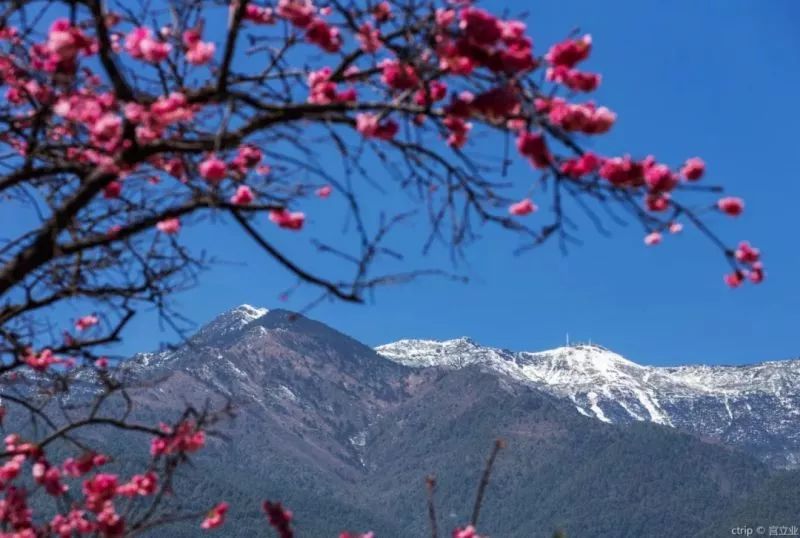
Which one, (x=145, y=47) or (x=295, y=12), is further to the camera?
(x=295, y=12)

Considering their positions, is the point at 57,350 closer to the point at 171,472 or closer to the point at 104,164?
the point at 171,472

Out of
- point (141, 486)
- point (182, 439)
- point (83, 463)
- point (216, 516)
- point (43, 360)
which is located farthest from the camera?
point (43, 360)

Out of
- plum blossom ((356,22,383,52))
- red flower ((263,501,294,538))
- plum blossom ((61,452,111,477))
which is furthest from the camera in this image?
plum blossom ((61,452,111,477))


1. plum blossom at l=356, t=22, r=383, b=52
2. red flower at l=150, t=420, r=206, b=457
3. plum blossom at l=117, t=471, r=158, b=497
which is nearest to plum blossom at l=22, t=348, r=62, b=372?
plum blossom at l=117, t=471, r=158, b=497

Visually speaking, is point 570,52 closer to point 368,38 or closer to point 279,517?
point 368,38

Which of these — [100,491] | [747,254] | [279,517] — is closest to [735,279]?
[747,254]

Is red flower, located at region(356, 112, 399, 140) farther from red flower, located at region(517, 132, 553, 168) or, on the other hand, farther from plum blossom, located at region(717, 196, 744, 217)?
plum blossom, located at region(717, 196, 744, 217)

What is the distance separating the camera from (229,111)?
4023mm

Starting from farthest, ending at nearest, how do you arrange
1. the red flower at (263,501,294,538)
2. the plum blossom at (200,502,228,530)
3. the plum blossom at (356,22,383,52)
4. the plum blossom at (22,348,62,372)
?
the plum blossom at (22,348,62,372), the plum blossom at (200,502,228,530), the plum blossom at (356,22,383,52), the red flower at (263,501,294,538)

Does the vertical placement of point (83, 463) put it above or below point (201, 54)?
below

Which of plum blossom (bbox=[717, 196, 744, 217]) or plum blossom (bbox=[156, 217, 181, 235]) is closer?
plum blossom (bbox=[717, 196, 744, 217])

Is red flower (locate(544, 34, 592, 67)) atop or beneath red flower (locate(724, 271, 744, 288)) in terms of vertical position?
atop

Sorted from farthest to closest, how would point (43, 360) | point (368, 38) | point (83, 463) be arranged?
point (43, 360)
point (83, 463)
point (368, 38)

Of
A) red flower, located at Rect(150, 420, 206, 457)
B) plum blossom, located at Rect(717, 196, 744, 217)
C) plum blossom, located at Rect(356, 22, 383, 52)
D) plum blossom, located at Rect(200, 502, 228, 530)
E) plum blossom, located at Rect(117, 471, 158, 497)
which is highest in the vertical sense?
plum blossom, located at Rect(356, 22, 383, 52)
